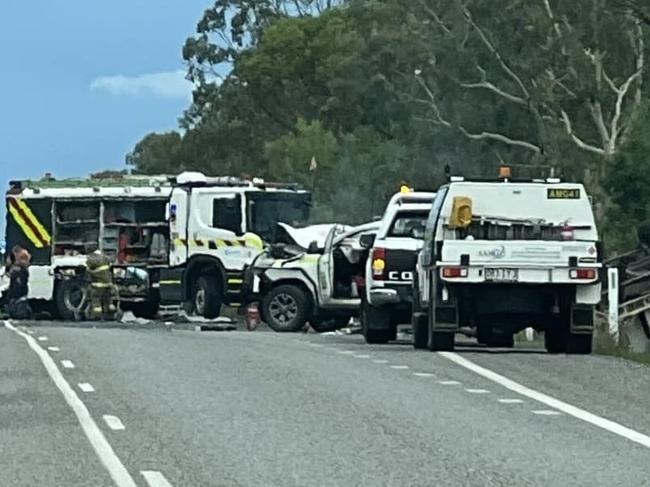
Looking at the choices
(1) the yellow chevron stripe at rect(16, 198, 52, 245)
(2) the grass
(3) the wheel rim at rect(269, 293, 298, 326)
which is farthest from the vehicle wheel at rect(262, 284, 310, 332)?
(1) the yellow chevron stripe at rect(16, 198, 52, 245)

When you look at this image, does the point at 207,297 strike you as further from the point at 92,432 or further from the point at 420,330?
the point at 92,432

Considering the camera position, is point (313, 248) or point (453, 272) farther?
point (313, 248)

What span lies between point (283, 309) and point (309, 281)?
732 millimetres

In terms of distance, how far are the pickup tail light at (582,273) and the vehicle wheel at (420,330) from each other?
2.48 meters

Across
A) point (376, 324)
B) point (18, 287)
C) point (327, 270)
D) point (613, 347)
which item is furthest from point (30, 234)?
point (613, 347)

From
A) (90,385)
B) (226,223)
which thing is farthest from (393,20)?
(90,385)

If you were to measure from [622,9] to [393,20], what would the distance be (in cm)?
1435

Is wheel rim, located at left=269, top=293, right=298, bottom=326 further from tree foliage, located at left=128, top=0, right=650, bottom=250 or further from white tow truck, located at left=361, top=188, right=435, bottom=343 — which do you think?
tree foliage, located at left=128, top=0, right=650, bottom=250

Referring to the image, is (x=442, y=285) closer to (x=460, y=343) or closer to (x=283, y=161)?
(x=460, y=343)

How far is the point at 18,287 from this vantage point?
39781 mm

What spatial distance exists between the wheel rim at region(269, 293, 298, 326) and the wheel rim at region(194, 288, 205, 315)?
4260mm

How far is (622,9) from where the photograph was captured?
4772 centimetres

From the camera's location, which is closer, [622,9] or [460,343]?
[460,343]

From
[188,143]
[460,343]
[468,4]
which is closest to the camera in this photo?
[460,343]
